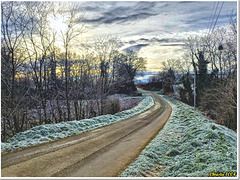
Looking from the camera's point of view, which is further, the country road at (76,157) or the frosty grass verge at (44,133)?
the frosty grass verge at (44,133)

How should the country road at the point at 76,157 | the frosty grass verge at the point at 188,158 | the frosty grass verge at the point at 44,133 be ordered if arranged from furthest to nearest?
the frosty grass verge at the point at 44,133 < the country road at the point at 76,157 < the frosty grass verge at the point at 188,158

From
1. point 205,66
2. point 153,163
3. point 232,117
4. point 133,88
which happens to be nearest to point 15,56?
point 153,163

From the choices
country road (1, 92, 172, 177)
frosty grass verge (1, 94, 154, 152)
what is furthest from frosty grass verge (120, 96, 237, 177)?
frosty grass verge (1, 94, 154, 152)

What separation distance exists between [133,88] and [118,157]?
150 feet

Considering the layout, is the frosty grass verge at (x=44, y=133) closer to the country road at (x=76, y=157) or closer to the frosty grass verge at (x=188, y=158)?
the country road at (x=76, y=157)

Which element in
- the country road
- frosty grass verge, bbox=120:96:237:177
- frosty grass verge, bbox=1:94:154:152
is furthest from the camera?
frosty grass verge, bbox=1:94:154:152

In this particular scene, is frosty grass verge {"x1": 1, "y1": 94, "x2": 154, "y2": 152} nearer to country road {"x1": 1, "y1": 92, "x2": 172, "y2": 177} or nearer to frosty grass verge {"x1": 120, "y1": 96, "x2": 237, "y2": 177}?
country road {"x1": 1, "y1": 92, "x2": 172, "y2": 177}

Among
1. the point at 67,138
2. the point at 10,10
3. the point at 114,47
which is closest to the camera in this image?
the point at 67,138

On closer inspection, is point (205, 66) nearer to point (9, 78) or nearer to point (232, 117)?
point (232, 117)

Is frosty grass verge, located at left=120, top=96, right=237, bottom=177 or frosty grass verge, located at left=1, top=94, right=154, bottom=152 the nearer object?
frosty grass verge, located at left=120, top=96, right=237, bottom=177

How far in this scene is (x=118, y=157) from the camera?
25.8 feet

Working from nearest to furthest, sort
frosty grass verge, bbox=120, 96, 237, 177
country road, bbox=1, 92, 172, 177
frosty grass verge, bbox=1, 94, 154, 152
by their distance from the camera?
frosty grass verge, bbox=120, 96, 237, 177 < country road, bbox=1, 92, 172, 177 < frosty grass verge, bbox=1, 94, 154, 152

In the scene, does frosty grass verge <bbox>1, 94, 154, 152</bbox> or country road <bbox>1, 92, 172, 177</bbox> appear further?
frosty grass verge <bbox>1, 94, 154, 152</bbox>

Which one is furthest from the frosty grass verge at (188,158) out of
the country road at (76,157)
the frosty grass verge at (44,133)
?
the frosty grass verge at (44,133)
